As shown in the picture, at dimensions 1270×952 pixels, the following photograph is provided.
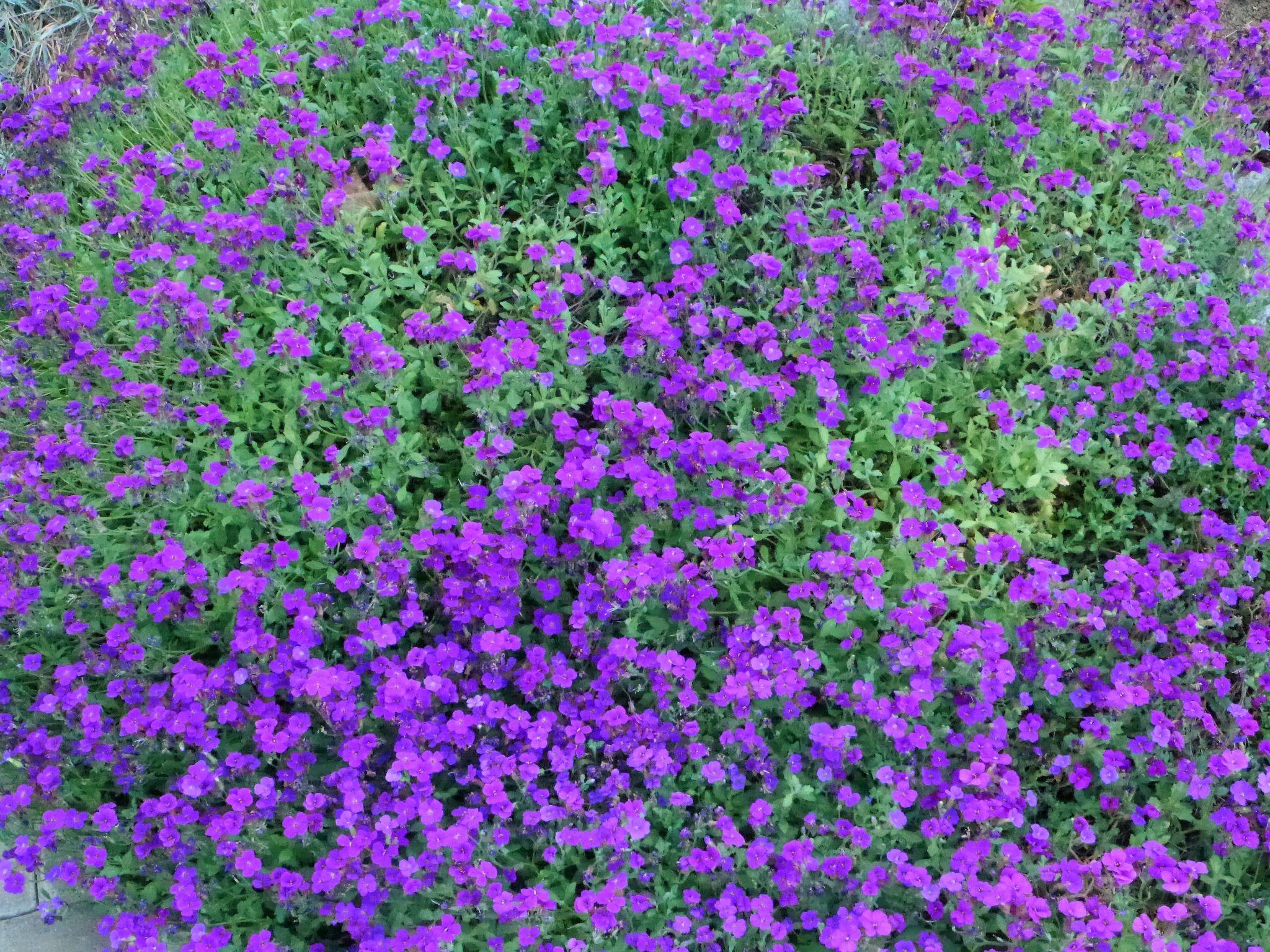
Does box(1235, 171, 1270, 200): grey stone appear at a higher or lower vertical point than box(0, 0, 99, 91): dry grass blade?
higher

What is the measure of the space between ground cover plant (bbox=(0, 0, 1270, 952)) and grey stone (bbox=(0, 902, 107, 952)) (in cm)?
21

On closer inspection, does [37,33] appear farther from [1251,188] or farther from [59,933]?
[1251,188]

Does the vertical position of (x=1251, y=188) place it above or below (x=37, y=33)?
above

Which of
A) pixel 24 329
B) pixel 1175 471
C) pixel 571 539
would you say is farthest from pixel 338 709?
pixel 1175 471

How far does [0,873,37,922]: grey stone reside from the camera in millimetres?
3709

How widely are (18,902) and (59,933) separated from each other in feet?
0.85

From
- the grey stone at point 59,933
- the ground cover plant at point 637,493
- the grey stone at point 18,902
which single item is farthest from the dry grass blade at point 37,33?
the grey stone at point 59,933

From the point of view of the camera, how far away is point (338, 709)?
11.0ft

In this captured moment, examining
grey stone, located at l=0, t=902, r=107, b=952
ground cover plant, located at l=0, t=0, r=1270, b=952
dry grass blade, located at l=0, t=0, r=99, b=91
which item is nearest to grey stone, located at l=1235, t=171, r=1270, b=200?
ground cover plant, located at l=0, t=0, r=1270, b=952

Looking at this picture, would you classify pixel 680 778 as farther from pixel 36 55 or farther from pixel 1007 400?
pixel 36 55

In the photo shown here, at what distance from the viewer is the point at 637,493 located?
3.65 metres

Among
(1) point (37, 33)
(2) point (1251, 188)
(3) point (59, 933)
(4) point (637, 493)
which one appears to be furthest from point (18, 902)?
(2) point (1251, 188)

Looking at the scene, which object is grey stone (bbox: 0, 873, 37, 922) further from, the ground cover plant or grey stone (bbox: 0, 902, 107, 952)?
the ground cover plant

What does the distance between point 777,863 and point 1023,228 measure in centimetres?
313
